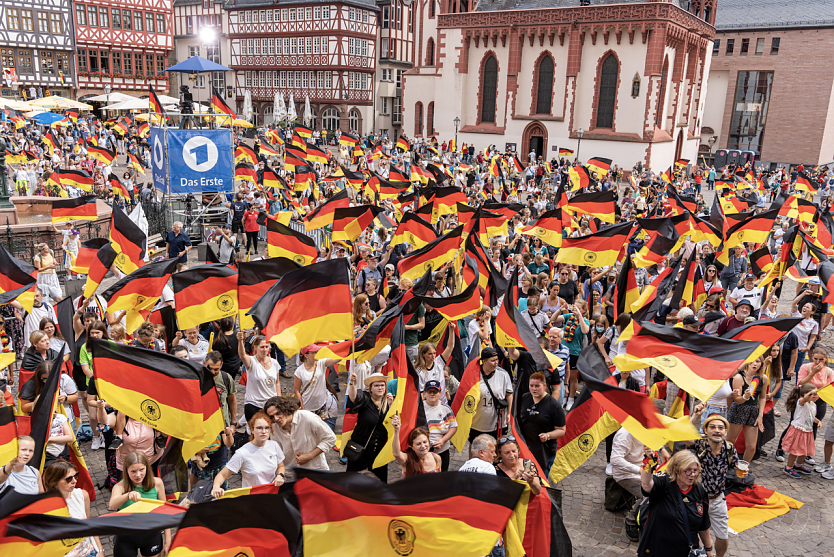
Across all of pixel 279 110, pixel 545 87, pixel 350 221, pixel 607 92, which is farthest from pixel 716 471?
pixel 279 110

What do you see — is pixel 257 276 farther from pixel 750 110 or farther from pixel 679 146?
pixel 750 110

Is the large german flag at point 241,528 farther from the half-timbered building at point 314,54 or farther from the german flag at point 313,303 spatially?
the half-timbered building at point 314,54

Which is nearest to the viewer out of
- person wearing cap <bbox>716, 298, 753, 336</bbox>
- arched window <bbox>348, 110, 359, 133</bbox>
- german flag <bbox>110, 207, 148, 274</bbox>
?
person wearing cap <bbox>716, 298, 753, 336</bbox>

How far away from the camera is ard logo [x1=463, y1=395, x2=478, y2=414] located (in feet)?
23.4

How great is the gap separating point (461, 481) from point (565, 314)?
5.34m

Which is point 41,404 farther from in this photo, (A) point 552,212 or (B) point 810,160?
(B) point 810,160

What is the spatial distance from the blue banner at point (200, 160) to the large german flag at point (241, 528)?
54.2 feet

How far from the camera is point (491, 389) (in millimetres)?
7160

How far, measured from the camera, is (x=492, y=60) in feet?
158

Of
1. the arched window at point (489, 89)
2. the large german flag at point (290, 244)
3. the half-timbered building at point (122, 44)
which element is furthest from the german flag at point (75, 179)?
the half-timbered building at point (122, 44)

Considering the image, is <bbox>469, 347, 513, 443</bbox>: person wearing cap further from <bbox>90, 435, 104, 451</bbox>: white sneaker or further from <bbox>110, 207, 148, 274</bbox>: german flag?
<bbox>110, 207, 148, 274</bbox>: german flag

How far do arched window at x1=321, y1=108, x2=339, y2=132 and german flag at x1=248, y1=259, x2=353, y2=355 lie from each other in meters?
55.6

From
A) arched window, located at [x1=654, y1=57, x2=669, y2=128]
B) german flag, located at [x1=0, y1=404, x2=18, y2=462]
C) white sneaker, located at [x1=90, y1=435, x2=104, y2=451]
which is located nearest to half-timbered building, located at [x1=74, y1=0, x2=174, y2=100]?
arched window, located at [x1=654, y1=57, x2=669, y2=128]

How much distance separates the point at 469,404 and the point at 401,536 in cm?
301
